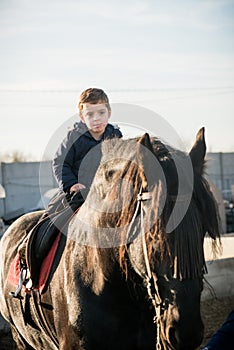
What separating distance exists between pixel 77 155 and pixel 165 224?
1532mm

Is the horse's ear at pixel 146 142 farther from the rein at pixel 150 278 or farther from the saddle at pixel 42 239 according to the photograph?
the saddle at pixel 42 239

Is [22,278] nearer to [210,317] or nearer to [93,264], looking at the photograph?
[93,264]

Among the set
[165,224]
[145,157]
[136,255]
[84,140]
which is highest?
[84,140]

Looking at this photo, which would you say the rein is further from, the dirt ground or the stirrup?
the dirt ground

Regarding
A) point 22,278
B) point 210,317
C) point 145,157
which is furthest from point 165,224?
point 210,317

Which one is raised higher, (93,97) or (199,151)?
(93,97)

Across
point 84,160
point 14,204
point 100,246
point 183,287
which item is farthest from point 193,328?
point 14,204

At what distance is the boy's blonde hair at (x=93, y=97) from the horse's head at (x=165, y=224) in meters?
0.94

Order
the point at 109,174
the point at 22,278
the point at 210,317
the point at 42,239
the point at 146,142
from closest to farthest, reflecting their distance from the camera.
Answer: the point at 146,142 → the point at 109,174 → the point at 42,239 → the point at 22,278 → the point at 210,317

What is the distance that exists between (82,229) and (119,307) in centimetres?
56

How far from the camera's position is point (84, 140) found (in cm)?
426

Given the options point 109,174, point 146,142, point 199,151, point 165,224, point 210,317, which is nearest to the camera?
point 165,224

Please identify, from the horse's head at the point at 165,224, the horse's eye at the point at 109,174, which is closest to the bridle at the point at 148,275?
the horse's head at the point at 165,224

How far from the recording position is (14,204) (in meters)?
25.8
